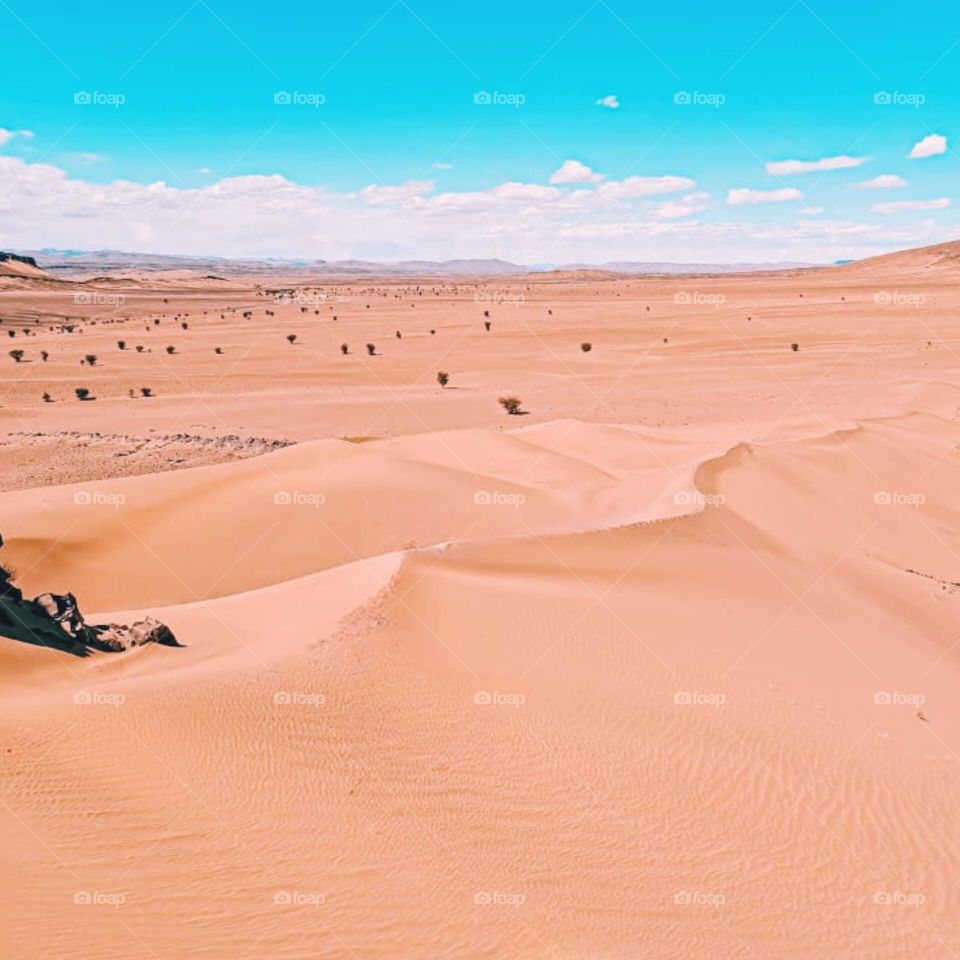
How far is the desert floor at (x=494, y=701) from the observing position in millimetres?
4621

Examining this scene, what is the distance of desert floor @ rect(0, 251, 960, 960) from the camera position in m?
4.62

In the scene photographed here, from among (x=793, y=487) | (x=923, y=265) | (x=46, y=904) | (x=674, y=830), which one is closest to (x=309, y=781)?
(x=46, y=904)

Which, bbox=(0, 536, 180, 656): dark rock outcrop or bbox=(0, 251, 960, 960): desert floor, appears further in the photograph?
bbox=(0, 536, 180, 656): dark rock outcrop

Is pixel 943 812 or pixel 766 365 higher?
pixel 766 365

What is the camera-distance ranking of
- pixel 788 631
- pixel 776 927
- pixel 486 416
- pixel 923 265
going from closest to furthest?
pixel 776 927 → pixel 788 631 → pixel 486 416 → pixel 923 265

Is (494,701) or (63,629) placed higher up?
(63,629)

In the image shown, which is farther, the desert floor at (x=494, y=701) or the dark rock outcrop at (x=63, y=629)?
the dark rock outcrop at (x=63, y=629)

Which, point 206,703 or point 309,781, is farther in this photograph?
point 206,703

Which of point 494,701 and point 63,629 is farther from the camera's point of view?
point 63,629

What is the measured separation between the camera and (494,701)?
7105 mm

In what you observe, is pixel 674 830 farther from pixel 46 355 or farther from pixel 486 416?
pixel 46 355

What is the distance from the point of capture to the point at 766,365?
123ft

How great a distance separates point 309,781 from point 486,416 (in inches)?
852

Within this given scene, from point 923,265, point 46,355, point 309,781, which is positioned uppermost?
point 923,265
